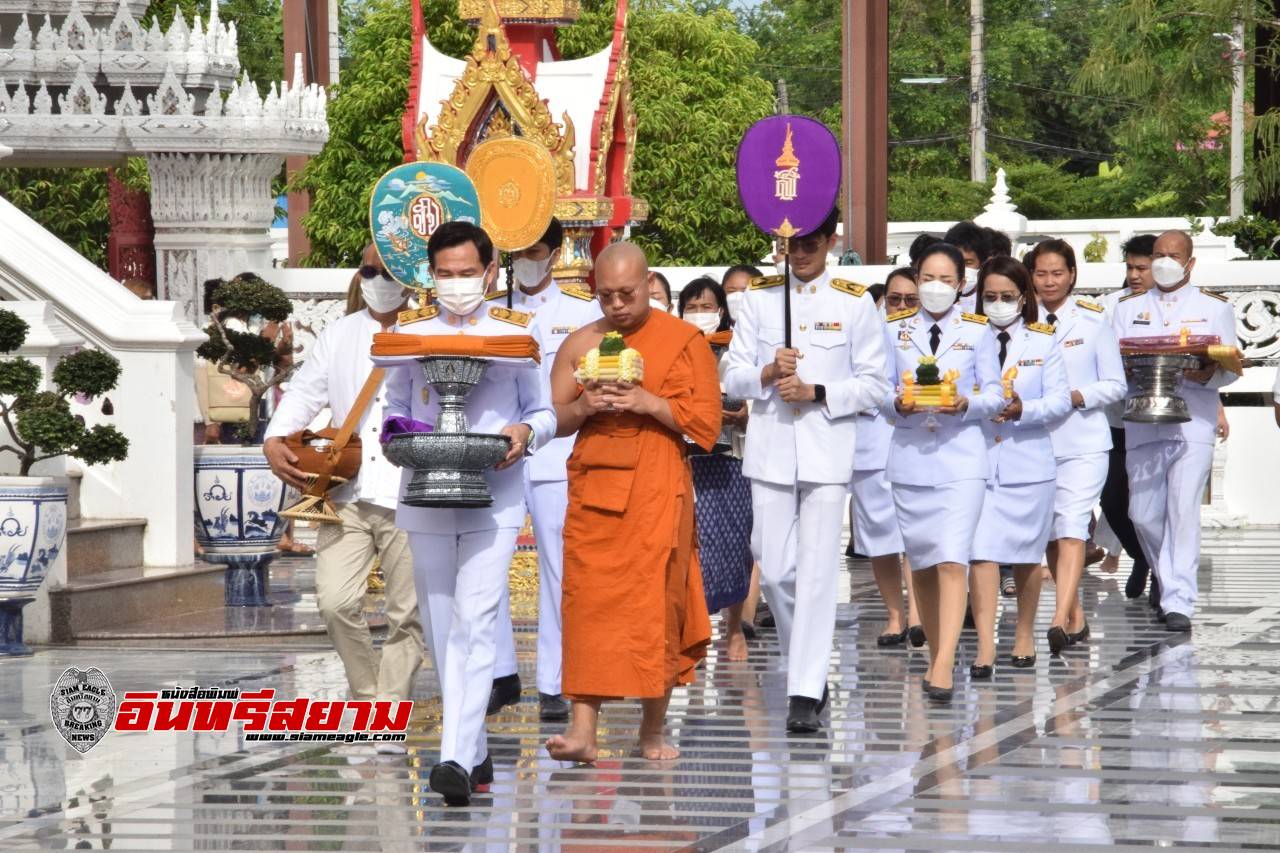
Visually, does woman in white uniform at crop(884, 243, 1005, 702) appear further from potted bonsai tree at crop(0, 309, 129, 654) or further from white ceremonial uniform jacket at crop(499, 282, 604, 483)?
potted bonsai tree at crop(0, 309, 129, 654)

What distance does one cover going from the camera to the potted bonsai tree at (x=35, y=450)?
37.5ft

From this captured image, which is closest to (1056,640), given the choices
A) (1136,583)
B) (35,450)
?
(1136,583)

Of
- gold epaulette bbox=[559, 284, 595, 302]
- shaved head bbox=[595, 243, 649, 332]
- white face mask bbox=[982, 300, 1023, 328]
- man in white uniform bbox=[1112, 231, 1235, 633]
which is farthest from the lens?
man in white uniform bbox=[1112, 231, 1235, 633]

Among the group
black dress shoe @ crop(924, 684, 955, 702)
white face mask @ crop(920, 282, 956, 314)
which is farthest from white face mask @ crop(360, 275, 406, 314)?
black dress shoe @ crop(924, 684, 955, 702)

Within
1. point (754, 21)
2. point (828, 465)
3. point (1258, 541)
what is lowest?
point (1258, 541)

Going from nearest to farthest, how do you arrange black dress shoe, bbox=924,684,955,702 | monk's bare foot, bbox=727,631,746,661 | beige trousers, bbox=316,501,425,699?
beige trousers, bbox=316,501,425,699
black dress shoe, bbox=924,684,955,702
monk's bare foot, bbox=727,631,746,661

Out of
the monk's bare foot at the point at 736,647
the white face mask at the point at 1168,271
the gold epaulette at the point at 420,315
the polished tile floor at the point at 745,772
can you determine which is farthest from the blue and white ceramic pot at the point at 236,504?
the white face mask at the point at 1168,271

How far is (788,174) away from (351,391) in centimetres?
200

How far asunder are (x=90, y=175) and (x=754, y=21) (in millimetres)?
39695

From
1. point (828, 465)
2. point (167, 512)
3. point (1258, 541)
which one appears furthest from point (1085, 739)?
point (1258, 541)

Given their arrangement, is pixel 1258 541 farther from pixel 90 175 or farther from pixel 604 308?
pixel 90 175

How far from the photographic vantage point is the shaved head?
8.75m

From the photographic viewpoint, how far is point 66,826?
779cm

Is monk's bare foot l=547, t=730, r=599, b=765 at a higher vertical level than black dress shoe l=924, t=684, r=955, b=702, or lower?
higher
